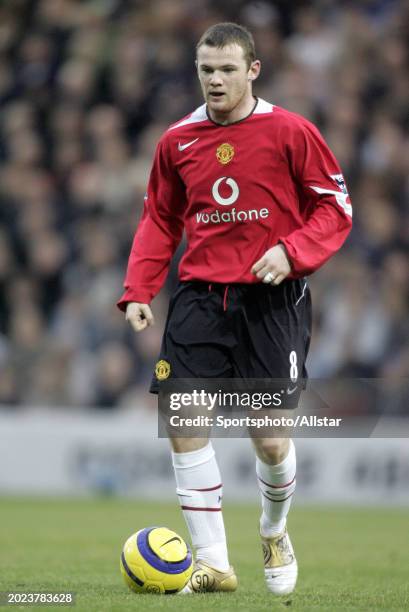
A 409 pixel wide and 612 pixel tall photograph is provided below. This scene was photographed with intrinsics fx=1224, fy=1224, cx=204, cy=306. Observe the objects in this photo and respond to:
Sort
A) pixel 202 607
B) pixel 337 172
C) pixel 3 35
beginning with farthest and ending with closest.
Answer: pixel 3 35
pixel 337 172
pixel 202 607

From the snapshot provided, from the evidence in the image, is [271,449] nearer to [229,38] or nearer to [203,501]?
[203,501]

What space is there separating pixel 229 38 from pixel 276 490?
1.82 m

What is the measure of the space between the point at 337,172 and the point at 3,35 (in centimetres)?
1006

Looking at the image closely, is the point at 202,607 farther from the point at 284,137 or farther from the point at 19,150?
the point at 19,150

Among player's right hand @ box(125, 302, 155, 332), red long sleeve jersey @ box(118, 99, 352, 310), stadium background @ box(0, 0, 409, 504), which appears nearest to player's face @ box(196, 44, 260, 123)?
red long sleeve jersey @ box(118, 99, 352, 310)

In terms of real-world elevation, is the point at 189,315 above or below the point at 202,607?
above

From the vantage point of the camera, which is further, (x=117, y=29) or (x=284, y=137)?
(x=117, y=29)

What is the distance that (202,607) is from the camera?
4301mm

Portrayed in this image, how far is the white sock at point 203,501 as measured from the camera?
4.84 metres

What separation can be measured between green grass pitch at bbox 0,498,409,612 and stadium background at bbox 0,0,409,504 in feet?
2.24

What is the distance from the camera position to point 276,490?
4.98 metres

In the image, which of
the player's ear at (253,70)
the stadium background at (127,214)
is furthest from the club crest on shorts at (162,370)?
the stadium background at (127,214)

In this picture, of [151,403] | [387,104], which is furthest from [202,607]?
[387,104]

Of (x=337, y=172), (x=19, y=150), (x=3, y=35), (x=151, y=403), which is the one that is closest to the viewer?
(x=337, y=172)
